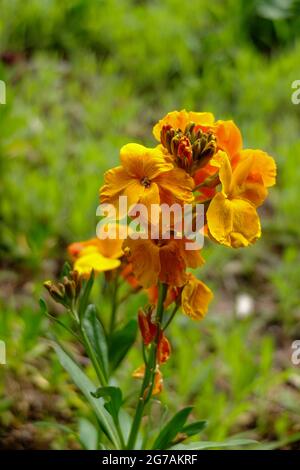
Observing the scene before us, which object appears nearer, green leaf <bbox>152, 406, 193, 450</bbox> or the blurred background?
green leaf <bbox>152, 406, 193, 450</bbox>

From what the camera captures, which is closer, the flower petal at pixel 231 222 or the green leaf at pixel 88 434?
the flower petal at pixel 231 222

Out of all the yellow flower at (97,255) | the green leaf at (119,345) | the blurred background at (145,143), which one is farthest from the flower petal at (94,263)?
the blurred background at (145,143)

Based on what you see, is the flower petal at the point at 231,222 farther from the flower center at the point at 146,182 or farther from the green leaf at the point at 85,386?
the green leaf at the point at 85,386

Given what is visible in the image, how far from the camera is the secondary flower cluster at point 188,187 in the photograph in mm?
894

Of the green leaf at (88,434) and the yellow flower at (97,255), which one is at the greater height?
the yellow flower at (97,255)

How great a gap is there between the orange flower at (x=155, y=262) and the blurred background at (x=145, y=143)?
363mm

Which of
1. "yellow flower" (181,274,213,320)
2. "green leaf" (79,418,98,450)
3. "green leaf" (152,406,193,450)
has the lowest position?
"green leaf" (79,418,98,450)

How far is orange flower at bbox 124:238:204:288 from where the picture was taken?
94cm

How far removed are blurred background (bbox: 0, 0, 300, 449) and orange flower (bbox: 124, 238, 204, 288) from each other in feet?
1.19

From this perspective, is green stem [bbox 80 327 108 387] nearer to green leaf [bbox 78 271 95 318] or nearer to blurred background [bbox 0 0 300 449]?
green leaf [bbox 78 271 95 318]

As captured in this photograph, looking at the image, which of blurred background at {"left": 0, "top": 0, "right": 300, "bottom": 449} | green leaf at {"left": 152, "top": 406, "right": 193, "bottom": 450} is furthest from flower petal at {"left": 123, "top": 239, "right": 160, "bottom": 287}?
blurred background at {"left": 0, "top": 0, "right": 300, "bottom": 449}

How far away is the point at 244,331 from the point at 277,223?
50cm

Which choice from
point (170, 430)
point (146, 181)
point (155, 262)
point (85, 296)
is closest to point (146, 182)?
point (146, 181)

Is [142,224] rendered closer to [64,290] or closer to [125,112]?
[64,290]
